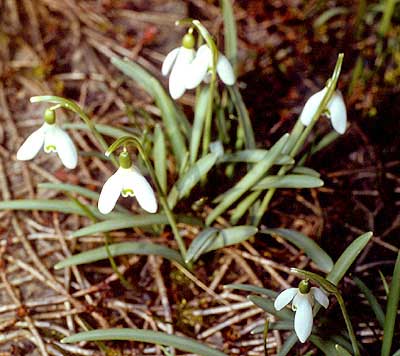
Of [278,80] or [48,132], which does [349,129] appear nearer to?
[278,80]

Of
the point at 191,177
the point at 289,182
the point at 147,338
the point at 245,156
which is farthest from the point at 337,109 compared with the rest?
the point at 147,338

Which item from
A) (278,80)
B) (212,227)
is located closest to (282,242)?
(212,227)

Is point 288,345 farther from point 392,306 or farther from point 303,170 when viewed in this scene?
point 303,170

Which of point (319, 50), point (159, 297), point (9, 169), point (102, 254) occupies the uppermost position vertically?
point (319, 50)

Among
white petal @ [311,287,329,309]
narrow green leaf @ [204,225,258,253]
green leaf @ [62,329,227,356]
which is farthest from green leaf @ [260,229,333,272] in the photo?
green leaf @ [62,329,227,356]

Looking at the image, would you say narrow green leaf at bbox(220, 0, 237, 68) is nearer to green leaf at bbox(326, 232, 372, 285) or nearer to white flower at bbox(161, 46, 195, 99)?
white flower at bbox(161, 46, 195, 99)

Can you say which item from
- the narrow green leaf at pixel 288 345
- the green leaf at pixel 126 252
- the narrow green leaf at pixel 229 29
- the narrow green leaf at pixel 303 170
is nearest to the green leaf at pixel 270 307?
the narrow green leaf at pixel 288 345

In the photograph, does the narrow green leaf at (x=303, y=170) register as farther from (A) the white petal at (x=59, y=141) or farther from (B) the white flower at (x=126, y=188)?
(A) the white petal at (x=59, y=141)
